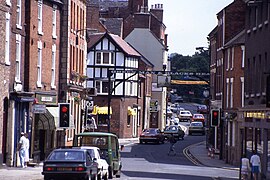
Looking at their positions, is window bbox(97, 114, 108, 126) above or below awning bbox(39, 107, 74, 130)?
below

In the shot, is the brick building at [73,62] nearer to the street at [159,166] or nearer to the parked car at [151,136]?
the street at [159,166]

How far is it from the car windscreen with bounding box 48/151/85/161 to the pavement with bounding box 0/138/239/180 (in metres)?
2.63

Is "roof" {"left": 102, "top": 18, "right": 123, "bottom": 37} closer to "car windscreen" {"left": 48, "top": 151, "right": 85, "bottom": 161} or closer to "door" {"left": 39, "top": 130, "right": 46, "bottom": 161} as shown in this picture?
"door" {"left": 39, "top": 130, "right": 46, "bottom": 161}

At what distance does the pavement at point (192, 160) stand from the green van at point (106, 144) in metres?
2.69

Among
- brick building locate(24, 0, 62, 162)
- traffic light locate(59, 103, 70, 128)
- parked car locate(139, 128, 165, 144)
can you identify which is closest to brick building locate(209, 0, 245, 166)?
parked car locate(139, 128, 165, 144)

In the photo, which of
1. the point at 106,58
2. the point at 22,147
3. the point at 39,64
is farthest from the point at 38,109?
the point at 106,58

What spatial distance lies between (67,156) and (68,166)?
743 mm

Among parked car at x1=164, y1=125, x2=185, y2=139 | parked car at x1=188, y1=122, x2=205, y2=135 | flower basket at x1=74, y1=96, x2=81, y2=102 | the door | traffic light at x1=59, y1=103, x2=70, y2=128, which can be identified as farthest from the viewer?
parked car at x1=188, y1=122, x2=205, y2=135

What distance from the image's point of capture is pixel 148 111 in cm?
10756

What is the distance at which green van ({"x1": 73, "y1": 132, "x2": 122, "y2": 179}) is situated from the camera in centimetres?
4091

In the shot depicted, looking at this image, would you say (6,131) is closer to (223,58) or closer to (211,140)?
(223,58)

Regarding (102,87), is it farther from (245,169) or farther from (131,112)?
(245,169)

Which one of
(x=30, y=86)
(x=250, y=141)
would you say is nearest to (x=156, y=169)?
(x=250, y=141)

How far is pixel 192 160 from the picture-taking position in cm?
6488
